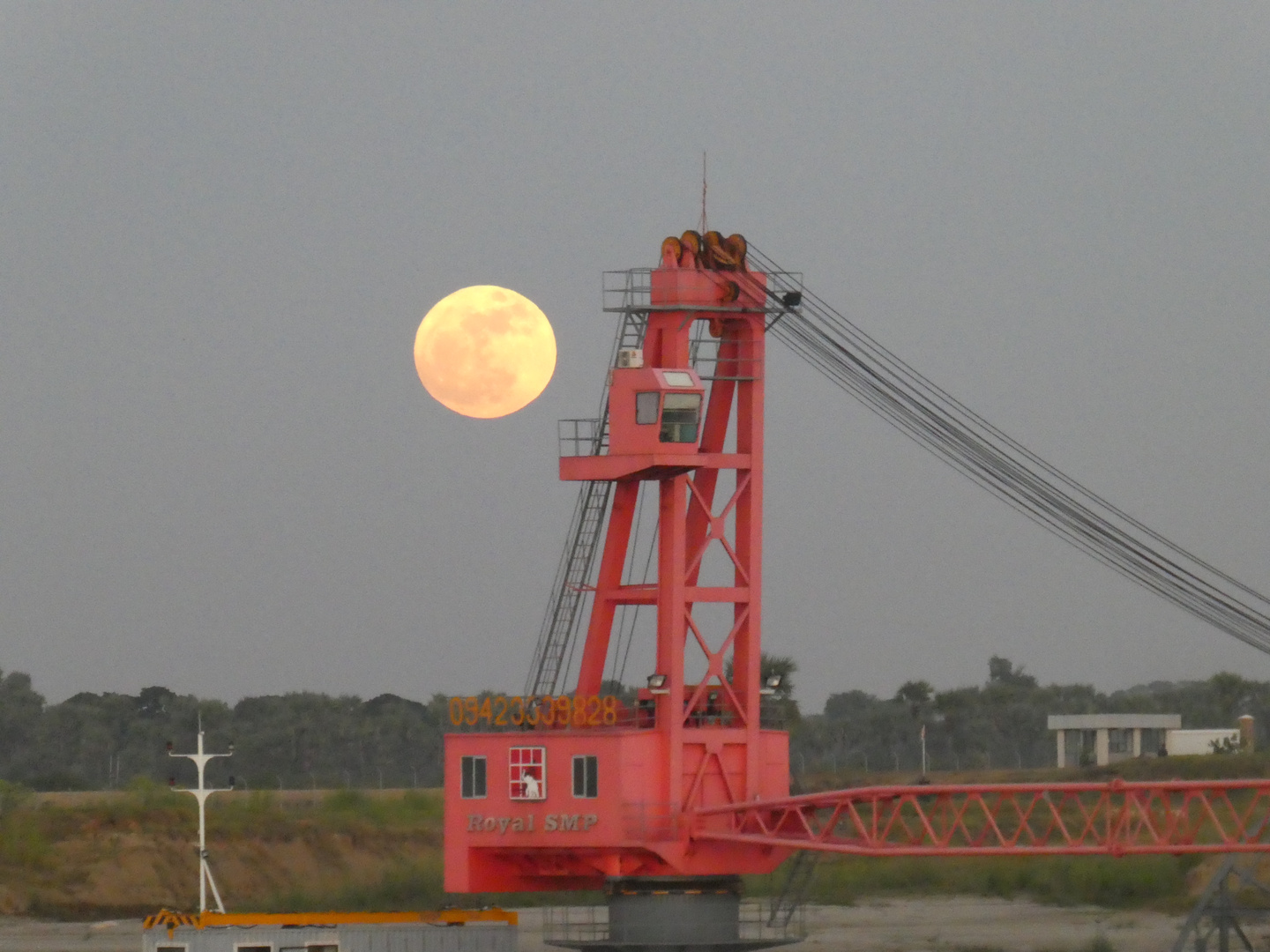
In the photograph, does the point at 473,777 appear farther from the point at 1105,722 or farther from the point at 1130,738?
the point at 1130,738

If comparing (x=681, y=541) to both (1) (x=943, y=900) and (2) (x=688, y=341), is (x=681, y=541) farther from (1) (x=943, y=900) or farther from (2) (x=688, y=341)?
(1) (x=943, y=900)

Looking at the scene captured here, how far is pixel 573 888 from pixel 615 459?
47.0 feet

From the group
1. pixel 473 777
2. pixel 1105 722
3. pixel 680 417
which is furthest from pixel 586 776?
pixel 1105 722

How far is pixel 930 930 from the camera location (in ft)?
327

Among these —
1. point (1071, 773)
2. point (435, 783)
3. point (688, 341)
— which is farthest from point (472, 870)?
point (435, 783)

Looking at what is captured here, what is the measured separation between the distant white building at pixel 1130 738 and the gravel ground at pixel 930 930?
25.6 metres

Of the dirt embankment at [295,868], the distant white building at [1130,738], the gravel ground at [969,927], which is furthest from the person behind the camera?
the distant white building at [1130,738]

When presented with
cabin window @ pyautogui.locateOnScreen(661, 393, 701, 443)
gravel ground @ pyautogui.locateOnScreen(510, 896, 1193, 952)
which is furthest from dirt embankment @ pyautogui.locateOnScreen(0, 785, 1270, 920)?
cabin window @ pyautogui.locateOnScreen(661, 393, 701, 443)

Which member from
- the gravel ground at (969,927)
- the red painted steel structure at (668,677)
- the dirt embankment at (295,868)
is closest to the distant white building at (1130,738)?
the dirt embankment at (295,868)

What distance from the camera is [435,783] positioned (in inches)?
5979

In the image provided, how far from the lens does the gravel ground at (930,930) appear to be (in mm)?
93750

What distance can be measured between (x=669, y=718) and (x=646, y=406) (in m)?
9.71

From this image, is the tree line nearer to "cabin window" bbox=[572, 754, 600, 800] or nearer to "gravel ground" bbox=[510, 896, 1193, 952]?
"gravel ground" bbox=[510, 896, 1193, 952]

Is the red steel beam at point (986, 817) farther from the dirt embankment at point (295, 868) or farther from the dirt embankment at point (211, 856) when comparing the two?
the dirt embankment at point (211, 856)
